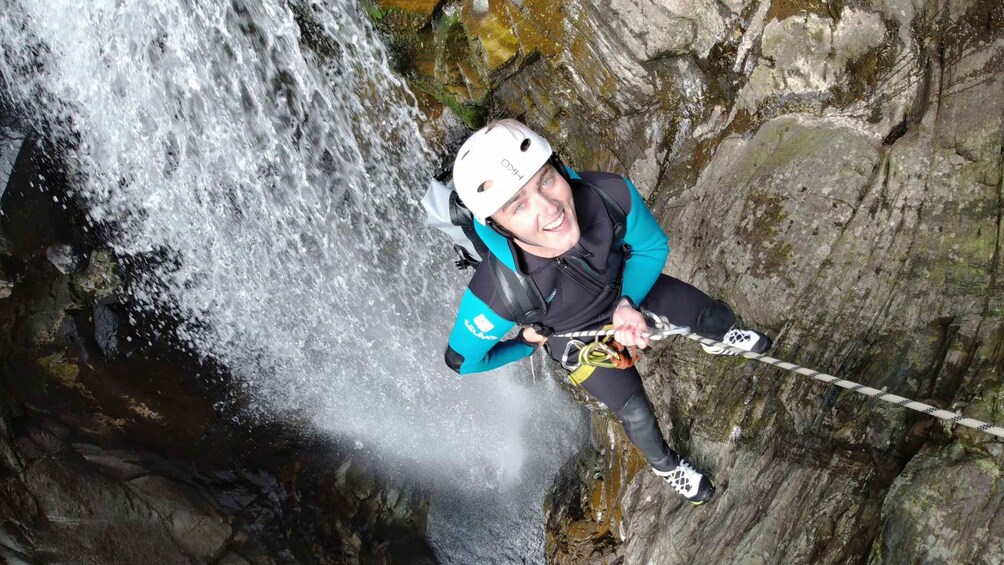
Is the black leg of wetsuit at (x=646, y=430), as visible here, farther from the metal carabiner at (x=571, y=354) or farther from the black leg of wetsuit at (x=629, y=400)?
the metal carabiner at (x=571, y=354)

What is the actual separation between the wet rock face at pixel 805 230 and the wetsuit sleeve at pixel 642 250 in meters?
1.64

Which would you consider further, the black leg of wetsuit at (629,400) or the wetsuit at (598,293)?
the black leg of wetsuit at (629,400)

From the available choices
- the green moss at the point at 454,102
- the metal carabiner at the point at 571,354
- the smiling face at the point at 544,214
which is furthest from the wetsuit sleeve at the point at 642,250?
the green moss at the point at 454,102

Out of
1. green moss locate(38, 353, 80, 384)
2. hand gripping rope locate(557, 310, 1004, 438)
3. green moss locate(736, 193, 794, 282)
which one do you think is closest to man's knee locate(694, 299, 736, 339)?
hand gripping rope locate(557, 310, 1004, 438)

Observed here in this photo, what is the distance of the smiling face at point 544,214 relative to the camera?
351 centimetres

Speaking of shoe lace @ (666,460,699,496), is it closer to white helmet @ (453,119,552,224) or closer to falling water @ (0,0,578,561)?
white helmet @ (453,119,552,224)

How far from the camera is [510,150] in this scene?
3482 mm

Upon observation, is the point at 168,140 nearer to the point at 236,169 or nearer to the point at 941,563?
the point at 236,169

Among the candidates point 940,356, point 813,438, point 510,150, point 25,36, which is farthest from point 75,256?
point 940,356

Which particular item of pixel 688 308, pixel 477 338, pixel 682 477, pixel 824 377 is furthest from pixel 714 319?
pixel 477 338

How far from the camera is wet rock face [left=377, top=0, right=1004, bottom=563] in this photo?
4082mm

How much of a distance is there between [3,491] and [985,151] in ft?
30.6

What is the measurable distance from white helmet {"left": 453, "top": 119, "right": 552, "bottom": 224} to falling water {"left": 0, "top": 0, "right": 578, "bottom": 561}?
4.55 m

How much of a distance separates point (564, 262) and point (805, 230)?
299 centimetres
